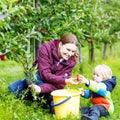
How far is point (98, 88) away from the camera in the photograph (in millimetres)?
5984

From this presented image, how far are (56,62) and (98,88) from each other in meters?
0.67

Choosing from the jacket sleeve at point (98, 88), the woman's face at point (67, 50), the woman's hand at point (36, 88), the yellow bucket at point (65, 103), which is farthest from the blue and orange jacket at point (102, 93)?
the woman's hand at point (36, 88)

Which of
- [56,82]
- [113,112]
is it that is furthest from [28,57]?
[113,112]

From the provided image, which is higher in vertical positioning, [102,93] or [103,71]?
[103,71]

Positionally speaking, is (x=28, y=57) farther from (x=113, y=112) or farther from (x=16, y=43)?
(x=113, y=112)

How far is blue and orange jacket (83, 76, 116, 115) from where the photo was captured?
235 inches

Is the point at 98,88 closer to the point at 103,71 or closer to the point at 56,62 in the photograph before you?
the point at 103,71

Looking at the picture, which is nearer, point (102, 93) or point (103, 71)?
point (102, 93)

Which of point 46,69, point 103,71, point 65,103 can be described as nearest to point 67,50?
point 46,69

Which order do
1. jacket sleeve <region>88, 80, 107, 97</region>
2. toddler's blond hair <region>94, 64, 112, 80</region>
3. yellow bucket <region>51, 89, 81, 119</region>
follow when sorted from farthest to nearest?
toddler's blond hair <region>94, 64, 112, 80</region>
jacket sleeve <region>88, 80, 107, 97</region>
yellow bucket <region>51, 89, 81, 119</region>

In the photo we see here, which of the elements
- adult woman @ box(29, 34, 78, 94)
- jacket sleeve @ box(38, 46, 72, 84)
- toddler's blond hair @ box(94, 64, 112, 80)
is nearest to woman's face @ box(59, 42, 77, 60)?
adult woman @ box(29, 34, 78, 94)

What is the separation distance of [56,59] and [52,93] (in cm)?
54

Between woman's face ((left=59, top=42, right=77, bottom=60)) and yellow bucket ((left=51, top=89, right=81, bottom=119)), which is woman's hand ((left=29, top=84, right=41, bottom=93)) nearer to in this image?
yellow bucket ((left=51, top=89, right=81, bottom=119))

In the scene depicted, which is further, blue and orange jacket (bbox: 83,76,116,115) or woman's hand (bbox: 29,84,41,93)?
blue and orange jacket (bbox: 83,76,116,115)
